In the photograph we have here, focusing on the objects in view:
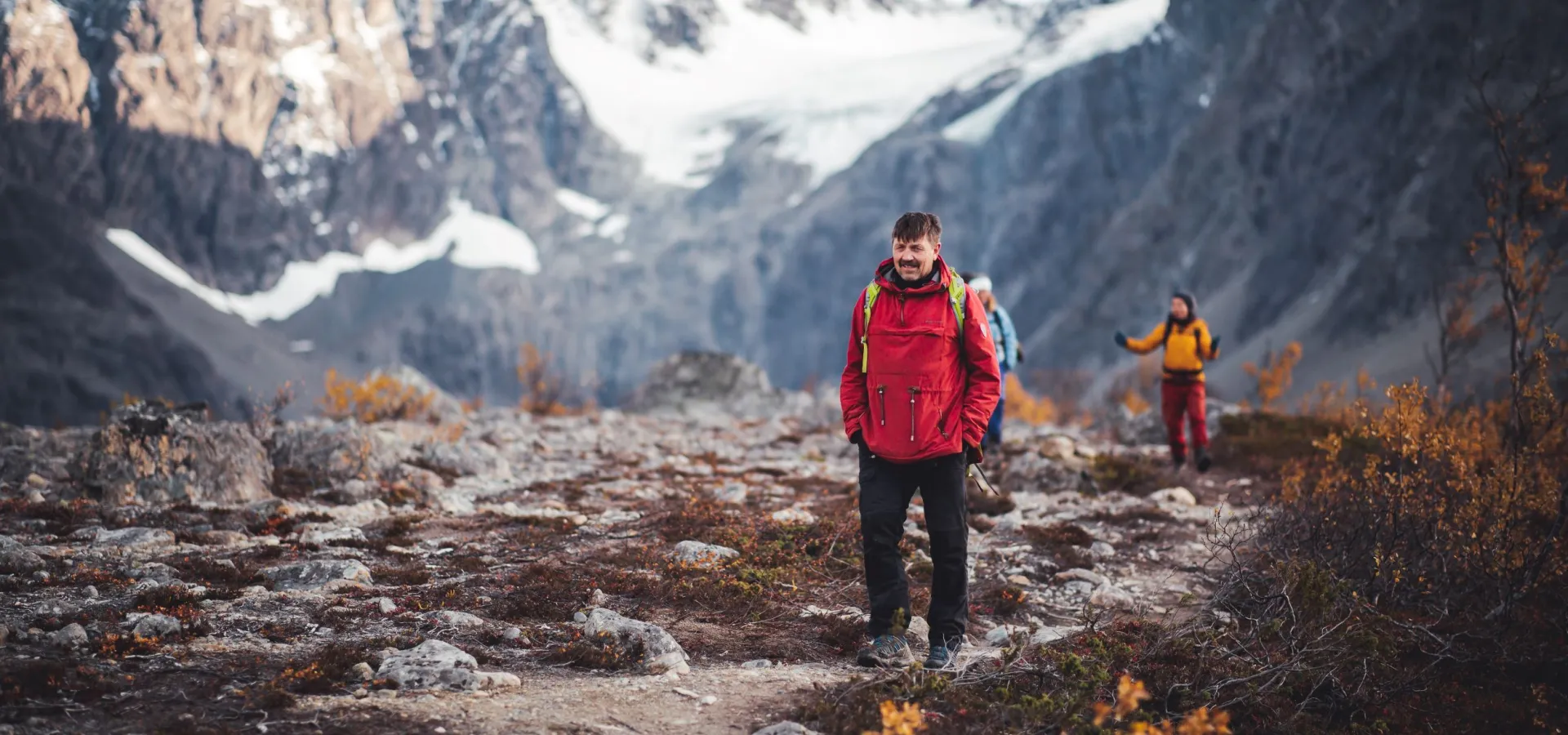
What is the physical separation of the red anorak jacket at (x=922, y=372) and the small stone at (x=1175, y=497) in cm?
693

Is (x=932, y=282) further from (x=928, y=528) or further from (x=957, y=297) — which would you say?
(x=928, y=528)

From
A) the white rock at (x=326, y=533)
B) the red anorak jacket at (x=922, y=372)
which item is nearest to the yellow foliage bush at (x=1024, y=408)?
the white rock at (x=326, y=533)

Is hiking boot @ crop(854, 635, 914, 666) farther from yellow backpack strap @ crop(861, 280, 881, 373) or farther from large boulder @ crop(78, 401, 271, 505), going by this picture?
large boulder @ crop(78, 401, 271, 505)

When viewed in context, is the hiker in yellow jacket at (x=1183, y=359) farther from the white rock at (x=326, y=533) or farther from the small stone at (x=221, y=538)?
the small stone at (x=221, y=538)

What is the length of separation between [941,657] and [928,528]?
73 centimetres

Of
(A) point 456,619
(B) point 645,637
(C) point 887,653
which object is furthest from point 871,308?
(A) point 456,619

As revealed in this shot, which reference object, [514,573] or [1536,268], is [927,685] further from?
[1536,268]

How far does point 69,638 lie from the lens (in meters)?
5.07

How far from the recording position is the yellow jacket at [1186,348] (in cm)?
1223

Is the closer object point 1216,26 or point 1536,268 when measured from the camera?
point 1536,268

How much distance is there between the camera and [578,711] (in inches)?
187

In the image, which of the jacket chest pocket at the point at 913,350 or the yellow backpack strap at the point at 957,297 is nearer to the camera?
the jacket chest pocket at the point at 913,350

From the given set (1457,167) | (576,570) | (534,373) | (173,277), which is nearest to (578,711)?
(576,570)

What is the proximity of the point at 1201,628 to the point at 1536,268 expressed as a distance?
968 cm
